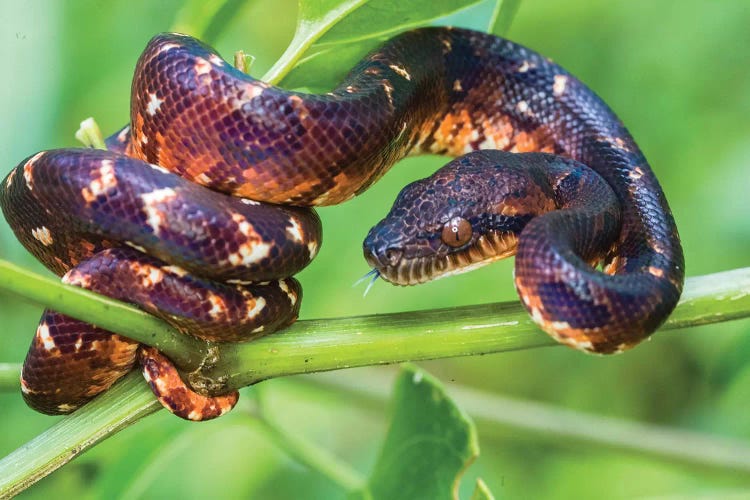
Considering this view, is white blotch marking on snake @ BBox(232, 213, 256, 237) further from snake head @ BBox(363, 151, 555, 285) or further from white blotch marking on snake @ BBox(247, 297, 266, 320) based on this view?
snake head @ BBox(363, 151, 555, 285)

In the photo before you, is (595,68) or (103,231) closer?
(103,231)

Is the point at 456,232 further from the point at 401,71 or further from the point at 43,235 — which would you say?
the point at 43,235

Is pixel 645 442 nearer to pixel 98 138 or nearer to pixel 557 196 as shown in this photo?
pixel 557 196

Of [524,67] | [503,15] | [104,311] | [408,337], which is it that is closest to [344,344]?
[408,337]

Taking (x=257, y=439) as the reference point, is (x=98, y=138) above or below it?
above

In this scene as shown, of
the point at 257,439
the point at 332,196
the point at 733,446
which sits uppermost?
the point at 332,196

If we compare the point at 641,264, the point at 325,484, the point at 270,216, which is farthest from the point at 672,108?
the point at 270,216

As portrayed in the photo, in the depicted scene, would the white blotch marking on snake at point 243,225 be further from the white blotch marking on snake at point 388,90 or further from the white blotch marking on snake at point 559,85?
the white blotch marking on snake at point 559,85

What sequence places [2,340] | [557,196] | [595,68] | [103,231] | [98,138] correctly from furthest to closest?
[595,68], [2,340], [557,196], [98,138], [103,231]
